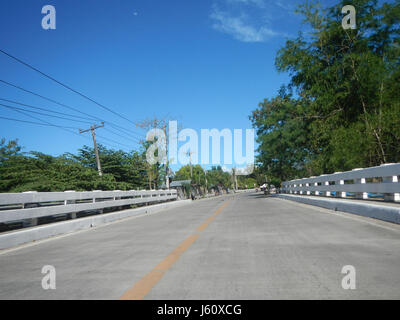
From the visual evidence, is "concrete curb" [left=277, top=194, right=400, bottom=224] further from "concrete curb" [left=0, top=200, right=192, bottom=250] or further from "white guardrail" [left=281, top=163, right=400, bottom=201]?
"concrete curb" [left=0, top=200, right=192, bottom=250]

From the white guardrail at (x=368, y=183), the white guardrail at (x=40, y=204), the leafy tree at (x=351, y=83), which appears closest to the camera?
the white guardrail at (x=40, y=204)

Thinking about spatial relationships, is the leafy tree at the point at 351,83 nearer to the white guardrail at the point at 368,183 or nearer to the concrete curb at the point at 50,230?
the white guardrail at the point at 368,183

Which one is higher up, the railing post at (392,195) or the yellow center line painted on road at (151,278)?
the railing post at (392,195)

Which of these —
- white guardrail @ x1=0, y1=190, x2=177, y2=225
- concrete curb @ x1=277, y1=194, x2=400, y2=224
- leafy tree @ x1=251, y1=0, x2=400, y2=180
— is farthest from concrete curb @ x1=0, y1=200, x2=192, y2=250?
leafy tree @ x1=251, y1=0, x2=400, y2=180

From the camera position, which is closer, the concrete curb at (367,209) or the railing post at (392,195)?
the concrete curb at (367,209)

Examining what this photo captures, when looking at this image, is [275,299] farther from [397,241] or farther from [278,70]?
[278,70]

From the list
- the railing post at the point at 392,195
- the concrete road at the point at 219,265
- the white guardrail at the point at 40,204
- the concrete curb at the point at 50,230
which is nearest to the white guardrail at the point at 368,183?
the railing post at the point at 392,195

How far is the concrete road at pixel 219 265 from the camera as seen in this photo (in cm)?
344

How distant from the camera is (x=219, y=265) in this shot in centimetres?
450

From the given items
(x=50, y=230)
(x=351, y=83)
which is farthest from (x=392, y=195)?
(x=351, y=83)

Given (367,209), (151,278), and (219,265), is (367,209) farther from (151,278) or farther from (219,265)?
(151,278)

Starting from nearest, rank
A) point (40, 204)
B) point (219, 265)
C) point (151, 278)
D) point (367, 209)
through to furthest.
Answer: point (151, 278) → point (219, 265) → point (367, 209) → point (40, 204)

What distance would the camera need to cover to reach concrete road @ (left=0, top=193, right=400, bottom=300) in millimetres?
3441

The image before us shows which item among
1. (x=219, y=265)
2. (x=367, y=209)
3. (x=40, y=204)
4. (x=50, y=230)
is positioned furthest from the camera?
(x=40, y=204)
